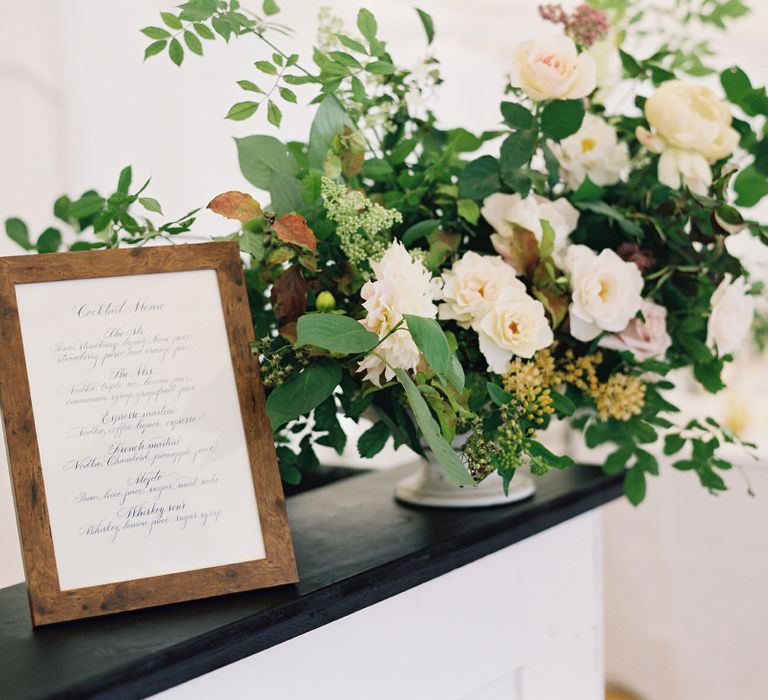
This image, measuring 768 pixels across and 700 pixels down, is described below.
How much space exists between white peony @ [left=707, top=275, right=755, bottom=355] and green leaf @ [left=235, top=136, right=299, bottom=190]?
18.5 inches

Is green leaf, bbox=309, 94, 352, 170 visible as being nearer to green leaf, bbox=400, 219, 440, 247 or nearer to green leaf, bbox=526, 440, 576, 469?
green leaf, bbox=400, 219, 440, 247

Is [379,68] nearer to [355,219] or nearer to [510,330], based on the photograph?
[355,219]

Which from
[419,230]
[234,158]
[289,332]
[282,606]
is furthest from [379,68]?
[234,158]

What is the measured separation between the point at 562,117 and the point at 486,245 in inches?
5.9

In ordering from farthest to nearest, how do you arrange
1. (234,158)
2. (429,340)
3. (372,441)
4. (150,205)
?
(234,158), (372,441), (150,205), (429,340)

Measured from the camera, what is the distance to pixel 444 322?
79cm

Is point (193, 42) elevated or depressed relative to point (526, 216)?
elevated

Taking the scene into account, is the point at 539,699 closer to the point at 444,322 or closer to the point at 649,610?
the point at 444,322

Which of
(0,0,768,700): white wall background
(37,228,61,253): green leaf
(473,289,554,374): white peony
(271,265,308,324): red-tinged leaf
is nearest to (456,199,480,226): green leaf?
(473,289,554,374): white peony

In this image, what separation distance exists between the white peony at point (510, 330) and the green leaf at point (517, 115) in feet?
0.69

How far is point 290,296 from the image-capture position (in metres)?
0.67

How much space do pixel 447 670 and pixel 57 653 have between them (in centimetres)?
39

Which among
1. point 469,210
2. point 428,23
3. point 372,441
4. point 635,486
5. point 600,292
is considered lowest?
point 635,486

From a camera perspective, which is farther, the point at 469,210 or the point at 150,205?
the point at 469,210
